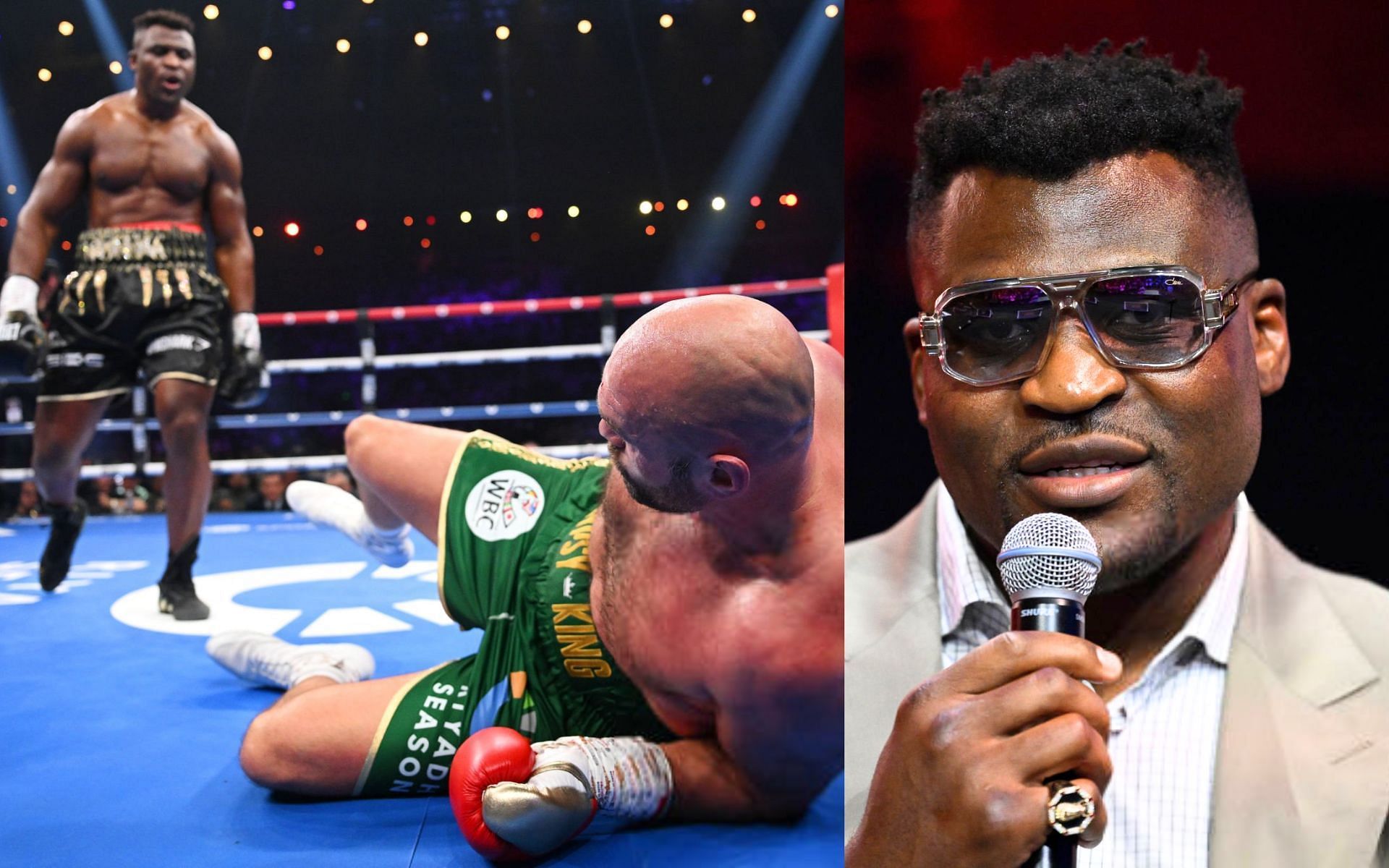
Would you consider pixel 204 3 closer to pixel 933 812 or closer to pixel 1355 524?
pixel 933 812

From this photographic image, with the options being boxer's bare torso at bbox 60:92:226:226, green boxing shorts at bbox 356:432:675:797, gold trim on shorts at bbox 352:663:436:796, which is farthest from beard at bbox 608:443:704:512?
boxer's bare torso at bbox 60:92:226:226

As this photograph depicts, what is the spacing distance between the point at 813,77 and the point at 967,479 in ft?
3.15

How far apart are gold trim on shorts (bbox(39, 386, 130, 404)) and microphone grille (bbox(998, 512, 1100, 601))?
6.51 ft

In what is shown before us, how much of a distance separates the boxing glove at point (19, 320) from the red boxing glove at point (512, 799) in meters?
1.33

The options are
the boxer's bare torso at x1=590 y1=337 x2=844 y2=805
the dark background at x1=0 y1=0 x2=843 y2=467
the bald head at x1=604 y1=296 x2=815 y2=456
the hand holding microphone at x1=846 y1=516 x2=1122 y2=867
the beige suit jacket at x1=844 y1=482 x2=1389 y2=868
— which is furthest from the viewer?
the dark background at x1=0 y1=0 x2=843 y2=467

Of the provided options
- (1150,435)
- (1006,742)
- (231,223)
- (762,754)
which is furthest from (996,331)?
(231,223)

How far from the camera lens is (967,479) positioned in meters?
1.60

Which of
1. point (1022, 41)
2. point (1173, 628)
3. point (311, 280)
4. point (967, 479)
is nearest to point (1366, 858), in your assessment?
point (1173, 628)

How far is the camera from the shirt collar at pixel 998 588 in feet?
5.07

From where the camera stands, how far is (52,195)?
7.27 feet

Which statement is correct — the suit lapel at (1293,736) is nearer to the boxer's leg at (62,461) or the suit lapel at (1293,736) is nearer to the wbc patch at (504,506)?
the wbc patch at (504,506)

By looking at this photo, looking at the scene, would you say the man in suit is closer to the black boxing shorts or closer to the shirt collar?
the shirt collar

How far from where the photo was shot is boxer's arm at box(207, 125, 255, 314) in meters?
2.16

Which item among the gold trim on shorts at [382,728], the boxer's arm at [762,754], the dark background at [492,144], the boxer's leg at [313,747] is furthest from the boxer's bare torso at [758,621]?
the boxer's leg at [313,747]
